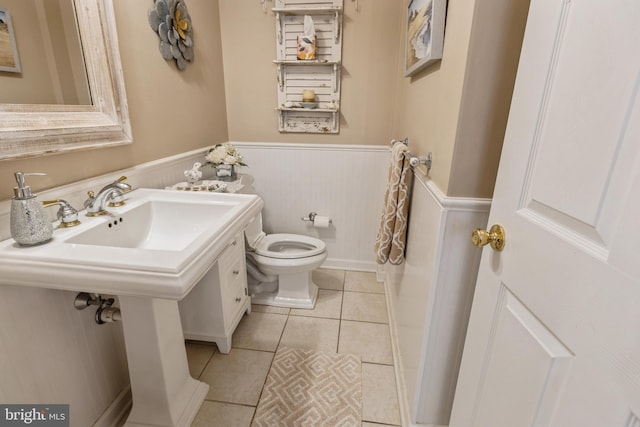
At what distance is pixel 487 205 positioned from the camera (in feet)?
3.15

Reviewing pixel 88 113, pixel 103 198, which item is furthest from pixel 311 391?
pixel 88 113

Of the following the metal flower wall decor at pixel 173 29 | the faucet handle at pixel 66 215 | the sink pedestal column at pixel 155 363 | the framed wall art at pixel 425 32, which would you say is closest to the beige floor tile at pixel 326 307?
the sink pedestal column at pixel 155 363

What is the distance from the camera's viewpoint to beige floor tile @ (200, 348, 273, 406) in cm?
145

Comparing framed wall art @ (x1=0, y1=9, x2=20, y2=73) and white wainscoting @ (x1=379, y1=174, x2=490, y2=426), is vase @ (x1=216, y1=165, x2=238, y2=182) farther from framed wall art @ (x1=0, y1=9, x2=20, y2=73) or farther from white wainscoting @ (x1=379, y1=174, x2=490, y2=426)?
white wainscoting @ (x1=379, y1=174, x2=490, y2=426)

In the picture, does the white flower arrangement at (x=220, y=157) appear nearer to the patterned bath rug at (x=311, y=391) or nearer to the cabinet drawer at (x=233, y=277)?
the cabinet drawer at (x=233, y=277)

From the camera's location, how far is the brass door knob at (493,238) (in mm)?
738

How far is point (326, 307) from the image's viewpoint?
2.11 metres

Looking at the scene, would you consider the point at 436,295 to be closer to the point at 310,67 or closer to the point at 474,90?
the point at 474,90

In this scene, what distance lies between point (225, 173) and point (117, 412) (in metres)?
1.34

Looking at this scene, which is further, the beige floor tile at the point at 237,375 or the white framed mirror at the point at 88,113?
the beige floor tile at the point at 237,375

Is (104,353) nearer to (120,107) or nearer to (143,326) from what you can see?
(143,326)

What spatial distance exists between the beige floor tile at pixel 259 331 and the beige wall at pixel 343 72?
4.23ft

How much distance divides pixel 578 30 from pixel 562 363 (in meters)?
0.56

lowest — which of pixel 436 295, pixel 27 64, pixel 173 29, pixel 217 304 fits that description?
pixel 217 304
